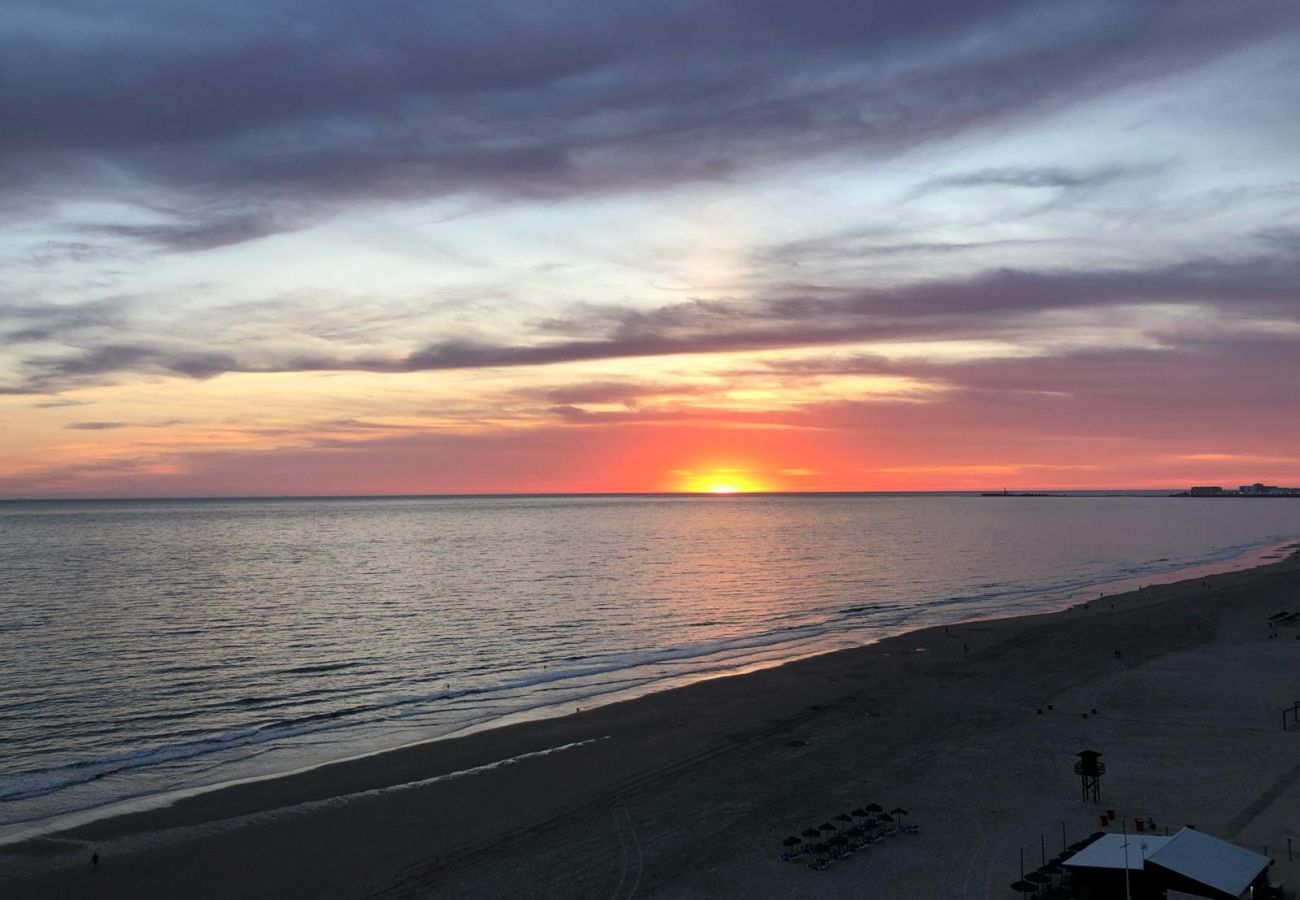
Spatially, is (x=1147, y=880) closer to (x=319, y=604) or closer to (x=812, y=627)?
(x=812, y=627)

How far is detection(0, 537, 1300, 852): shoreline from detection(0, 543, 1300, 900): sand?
2.48 ft

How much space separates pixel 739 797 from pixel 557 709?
54.9 feet

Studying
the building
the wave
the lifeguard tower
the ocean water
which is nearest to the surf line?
the ocean water

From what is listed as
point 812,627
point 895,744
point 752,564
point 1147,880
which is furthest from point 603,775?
point 752,564

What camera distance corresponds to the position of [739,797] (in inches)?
1314

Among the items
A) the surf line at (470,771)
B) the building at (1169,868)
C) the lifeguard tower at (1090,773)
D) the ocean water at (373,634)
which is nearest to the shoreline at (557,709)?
the ocean water at (373,634)

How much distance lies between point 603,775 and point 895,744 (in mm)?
12990

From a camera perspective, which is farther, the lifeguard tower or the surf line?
the surf line

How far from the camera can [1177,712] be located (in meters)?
43.4

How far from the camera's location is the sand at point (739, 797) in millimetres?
26875

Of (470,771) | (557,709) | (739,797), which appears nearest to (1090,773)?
(739,797)

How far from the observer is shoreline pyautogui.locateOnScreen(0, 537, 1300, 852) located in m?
31.9

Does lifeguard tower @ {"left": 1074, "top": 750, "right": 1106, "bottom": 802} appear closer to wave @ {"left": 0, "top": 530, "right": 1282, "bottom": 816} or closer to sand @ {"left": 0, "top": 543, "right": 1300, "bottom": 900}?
sand @ {"left": 0, "top": 543, "right": 1300, "bottom": 900}

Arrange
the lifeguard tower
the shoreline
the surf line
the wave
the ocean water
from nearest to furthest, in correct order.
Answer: the lifeguard tower
the shoreline
the surf line
the wave
the ocean water
